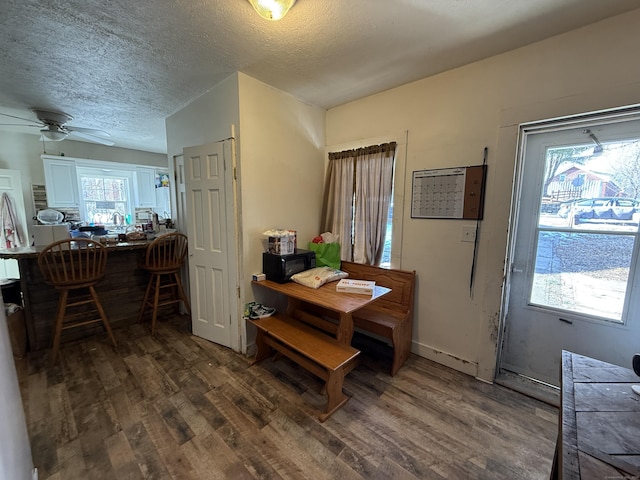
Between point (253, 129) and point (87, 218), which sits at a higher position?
point (253, 129)

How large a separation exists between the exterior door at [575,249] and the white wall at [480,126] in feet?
0.64

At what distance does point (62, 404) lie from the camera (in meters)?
1.77

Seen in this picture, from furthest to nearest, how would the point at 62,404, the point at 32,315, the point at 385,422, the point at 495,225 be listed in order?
the point at 32,315 → the point at 495,225 → the point at 62,404 → the point at 385,422

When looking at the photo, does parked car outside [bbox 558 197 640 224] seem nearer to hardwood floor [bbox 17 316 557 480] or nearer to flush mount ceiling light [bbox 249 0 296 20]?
hardwood floor [bbox 17 316 557 480]

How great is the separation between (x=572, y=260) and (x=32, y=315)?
15.4 ft

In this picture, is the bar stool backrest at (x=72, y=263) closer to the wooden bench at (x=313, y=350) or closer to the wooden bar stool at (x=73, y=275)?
the wooden bar stool at (x=73, y=275)

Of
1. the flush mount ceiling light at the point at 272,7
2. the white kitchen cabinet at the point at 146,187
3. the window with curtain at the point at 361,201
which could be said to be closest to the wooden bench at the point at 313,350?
the window with curtain at the point at 361,201

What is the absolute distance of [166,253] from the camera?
2951mm

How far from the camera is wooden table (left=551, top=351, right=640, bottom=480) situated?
67cm

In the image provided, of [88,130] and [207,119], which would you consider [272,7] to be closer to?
[207,119]

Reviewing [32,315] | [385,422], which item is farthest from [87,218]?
[385,422]

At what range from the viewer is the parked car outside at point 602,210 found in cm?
165

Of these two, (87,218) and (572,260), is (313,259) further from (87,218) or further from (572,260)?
(87,218)

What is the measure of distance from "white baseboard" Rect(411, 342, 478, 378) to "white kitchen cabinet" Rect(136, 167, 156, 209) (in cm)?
562
